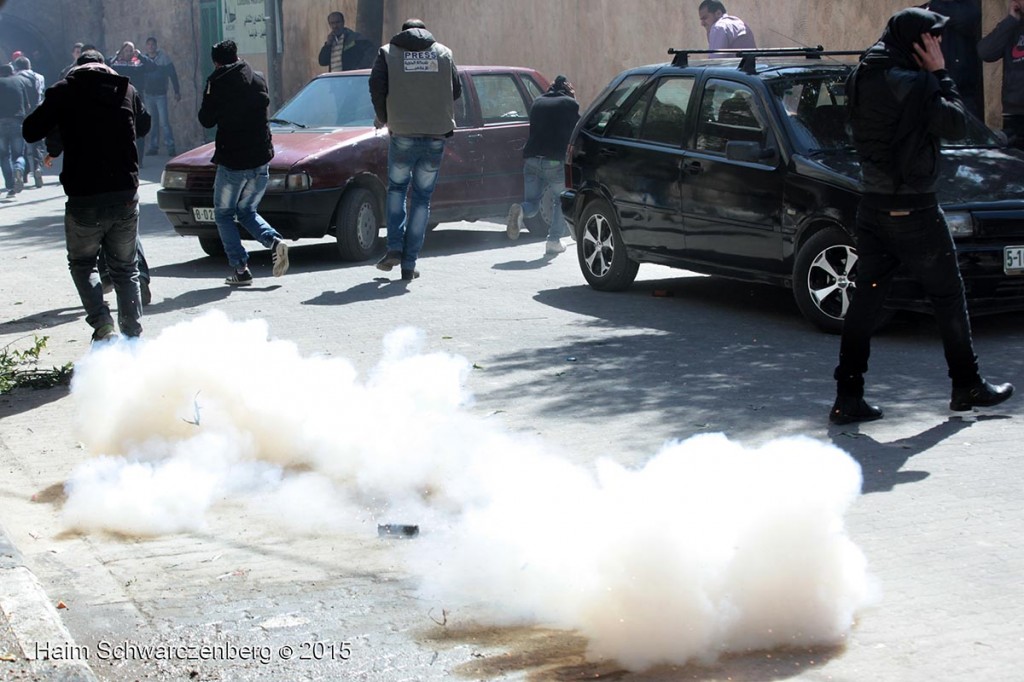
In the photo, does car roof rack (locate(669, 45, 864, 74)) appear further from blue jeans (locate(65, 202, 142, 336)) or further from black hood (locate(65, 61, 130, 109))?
blue jeans (locate(65, 202, 142, 336))

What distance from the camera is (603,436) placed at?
6.48 m

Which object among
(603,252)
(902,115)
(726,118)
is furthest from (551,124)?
(902,115)

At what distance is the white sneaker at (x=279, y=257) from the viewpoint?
11.4 meters

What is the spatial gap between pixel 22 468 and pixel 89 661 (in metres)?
2.44

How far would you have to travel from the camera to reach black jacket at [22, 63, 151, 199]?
8086mm

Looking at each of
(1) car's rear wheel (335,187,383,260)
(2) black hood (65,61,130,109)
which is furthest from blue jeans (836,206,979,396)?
(1) car's rear wheel (335,187,383,260)

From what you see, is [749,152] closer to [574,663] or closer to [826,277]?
[826,277]

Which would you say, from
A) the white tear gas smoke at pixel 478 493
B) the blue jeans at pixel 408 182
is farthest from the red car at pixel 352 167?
the white tear gas smoke at pixel 478 493

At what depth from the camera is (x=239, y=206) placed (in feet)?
37.9

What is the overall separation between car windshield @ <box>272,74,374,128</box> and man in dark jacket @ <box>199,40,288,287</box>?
7.77ft

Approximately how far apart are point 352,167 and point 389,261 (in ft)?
5.31

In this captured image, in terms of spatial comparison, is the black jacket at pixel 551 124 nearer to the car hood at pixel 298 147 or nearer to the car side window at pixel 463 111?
the car side window at pixel 463 111

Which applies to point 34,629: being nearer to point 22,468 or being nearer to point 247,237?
point 22,468

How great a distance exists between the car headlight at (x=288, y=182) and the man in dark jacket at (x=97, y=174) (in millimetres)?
4172
